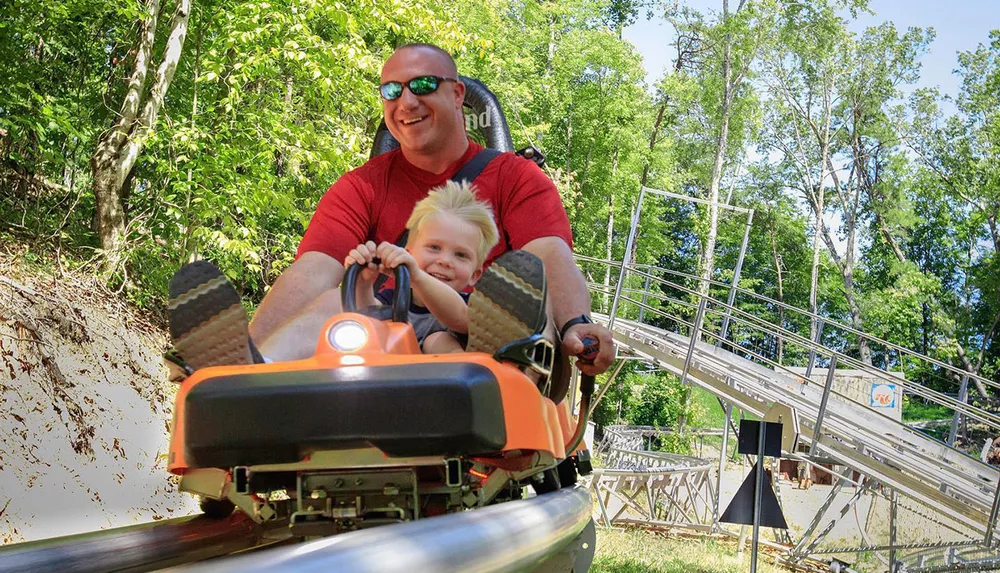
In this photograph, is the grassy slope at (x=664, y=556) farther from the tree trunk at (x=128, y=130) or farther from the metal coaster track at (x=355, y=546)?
the tree trunk at (x=128, y=130)

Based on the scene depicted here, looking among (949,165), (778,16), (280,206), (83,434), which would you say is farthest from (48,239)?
(949,165)

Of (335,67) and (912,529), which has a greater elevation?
(335,67)

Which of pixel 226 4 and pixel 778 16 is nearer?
pixel 226 4

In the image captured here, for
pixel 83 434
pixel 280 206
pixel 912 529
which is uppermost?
pixel 280 206

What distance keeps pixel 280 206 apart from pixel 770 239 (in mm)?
39283

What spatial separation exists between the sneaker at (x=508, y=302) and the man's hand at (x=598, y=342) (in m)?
0.55

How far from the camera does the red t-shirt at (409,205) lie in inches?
122

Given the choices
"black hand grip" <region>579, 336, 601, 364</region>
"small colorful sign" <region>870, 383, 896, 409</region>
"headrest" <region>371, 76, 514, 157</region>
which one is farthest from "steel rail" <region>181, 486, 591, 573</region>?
"small colorful sign" <region>870, 383, 896, 409</region>

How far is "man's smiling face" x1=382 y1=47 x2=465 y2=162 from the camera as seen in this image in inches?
127

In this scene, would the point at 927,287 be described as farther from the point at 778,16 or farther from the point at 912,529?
the point at 912,529

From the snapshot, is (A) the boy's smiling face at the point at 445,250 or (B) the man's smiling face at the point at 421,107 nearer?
(A) the boy's smiling face at the point at 445,250

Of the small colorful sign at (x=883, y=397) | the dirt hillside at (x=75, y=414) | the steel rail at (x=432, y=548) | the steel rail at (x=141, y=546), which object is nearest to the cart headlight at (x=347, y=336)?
the steel rail at (x=432, y=548)

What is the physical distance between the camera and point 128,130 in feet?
36.3

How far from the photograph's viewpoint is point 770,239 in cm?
4722
